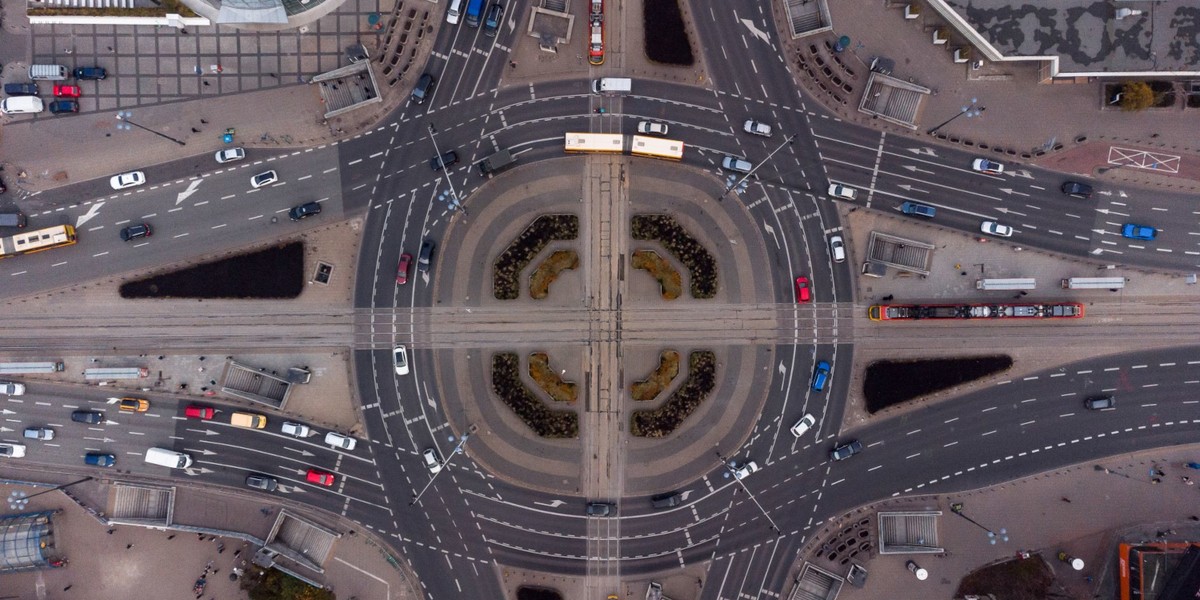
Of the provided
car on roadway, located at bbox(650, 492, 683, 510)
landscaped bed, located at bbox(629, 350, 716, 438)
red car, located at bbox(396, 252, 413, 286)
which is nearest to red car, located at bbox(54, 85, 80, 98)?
red car, located at bbox(396, 252, 413, 286)

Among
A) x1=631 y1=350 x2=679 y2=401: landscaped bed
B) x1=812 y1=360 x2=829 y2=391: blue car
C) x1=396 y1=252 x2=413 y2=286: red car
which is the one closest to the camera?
x1=396 y1=252 x2=413 y2=286: red car

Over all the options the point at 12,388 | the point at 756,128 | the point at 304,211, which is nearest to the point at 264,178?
the point at 304,211

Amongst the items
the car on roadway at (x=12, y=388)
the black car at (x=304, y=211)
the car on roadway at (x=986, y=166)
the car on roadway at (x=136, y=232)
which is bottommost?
the car on roadway at (x=12, y=388)

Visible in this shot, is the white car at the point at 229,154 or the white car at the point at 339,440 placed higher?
the white car at the point at 229,154

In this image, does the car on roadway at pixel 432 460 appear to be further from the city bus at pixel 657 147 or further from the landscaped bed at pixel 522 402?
the city bus at pixel 657 147

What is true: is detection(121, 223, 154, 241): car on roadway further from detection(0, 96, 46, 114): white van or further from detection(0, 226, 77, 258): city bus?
detection(0, 96, 46, 114): white van

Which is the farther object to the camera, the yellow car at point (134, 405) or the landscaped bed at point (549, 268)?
the landscaped bed at point (549, 268)

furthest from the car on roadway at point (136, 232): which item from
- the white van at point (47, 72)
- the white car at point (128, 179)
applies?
the white van at point (47, 72)
